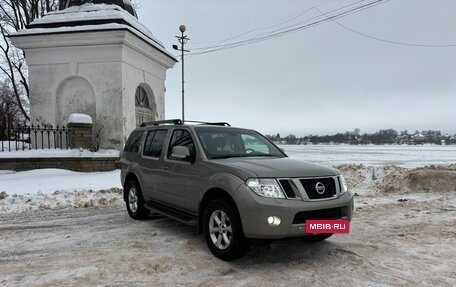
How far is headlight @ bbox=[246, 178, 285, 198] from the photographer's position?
4.89 m

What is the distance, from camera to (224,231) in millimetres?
5293

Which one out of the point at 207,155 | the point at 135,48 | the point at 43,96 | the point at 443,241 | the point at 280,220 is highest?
the point at 135,48

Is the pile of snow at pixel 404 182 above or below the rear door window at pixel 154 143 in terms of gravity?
below

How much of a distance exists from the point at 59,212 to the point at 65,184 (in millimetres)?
3047

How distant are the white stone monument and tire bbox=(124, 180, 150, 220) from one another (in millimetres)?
8022

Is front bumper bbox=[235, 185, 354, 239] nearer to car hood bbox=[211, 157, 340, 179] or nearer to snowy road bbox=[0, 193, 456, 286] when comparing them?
car hood bbox=[211, 157, 340, 179]

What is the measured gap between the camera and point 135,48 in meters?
Answer: 16.3

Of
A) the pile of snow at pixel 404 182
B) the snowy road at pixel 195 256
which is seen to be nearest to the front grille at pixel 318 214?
the snowy road at pixel 195 256

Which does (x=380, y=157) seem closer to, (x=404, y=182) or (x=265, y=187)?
(x=404, y=182)

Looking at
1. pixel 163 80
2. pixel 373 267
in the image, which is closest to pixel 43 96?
pixel 163 80

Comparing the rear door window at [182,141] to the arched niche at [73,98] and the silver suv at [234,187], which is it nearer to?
the silver suv at [234,187]

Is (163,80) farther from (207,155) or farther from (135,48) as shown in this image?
(207,155)

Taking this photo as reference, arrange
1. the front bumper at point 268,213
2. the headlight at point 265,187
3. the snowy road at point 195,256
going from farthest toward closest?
the headlight at point 265,187 → the front bumper at point 268,213 → the snowy road at point 195,256

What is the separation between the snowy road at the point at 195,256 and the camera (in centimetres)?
465
